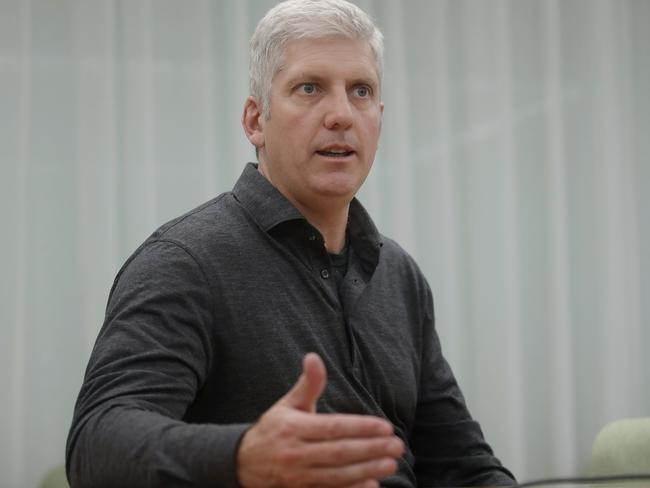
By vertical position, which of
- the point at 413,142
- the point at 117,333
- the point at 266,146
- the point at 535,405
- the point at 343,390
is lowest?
the point at 535,405

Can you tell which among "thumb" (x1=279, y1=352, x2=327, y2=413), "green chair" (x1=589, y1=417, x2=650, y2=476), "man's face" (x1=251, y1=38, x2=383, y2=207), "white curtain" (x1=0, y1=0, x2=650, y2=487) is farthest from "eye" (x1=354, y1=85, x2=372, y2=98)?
"white curtain" (x1=0, y1=0, x2=650, y2=487)

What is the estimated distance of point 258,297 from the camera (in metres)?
1.28

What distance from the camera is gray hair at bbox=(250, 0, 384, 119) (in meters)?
1.38

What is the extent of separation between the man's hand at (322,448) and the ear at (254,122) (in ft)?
2.34

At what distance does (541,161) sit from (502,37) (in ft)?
1.47

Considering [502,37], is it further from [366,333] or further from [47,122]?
[366,333]

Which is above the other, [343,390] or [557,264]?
[557,264]

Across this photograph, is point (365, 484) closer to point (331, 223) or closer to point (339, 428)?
point (339, 428)

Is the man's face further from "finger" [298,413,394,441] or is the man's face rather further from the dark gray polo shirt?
"finger" [298,413,394,441]

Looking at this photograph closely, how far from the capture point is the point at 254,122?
150cm

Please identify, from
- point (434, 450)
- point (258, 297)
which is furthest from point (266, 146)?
point (434, 450)

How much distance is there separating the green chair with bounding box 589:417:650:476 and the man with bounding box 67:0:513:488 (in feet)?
1.71

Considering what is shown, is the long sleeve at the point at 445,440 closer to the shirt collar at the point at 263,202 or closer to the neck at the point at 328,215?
the neck at the point at 328,215

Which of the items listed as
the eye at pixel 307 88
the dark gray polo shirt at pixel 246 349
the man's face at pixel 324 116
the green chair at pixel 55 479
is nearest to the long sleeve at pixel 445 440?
the dark gray polo shirt at pixel 246 349
